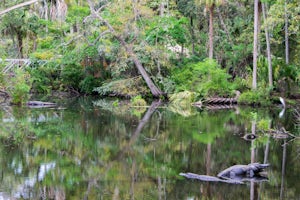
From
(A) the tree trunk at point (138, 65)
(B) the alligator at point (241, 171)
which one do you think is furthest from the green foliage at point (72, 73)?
(B) the alligator at point (241, 171)

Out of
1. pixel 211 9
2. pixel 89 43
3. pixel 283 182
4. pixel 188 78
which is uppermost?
pixel 211 9

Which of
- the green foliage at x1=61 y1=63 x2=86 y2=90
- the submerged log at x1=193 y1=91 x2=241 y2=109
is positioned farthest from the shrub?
the green foliage at x1=61 y1=63 x2=86 y2=90

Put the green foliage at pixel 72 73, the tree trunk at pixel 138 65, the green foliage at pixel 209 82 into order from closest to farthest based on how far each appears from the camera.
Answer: the green foliage at pixel 209 82, the tree trunk at pixel 138 65, the green foliage at pixel 72 73

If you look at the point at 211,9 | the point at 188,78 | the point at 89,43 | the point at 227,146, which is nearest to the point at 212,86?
the point at 188,78

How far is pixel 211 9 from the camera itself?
37.4 m

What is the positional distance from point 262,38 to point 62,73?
16.2 m

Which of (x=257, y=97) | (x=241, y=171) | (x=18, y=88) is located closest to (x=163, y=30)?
(x=257, y=97)

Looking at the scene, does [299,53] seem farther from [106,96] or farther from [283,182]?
[283,182]

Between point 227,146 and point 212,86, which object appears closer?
point 227,146

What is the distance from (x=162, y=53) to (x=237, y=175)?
26.6 m

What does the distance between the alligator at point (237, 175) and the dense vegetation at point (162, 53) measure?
1829 cm

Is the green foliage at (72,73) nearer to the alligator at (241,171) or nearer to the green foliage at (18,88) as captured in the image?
the green foliage at (18,88)

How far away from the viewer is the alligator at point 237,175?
11.1 metres

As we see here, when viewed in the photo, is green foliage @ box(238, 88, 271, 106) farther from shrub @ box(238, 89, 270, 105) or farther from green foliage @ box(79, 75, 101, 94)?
green foliage @ box(79, 75, 101, 94)
